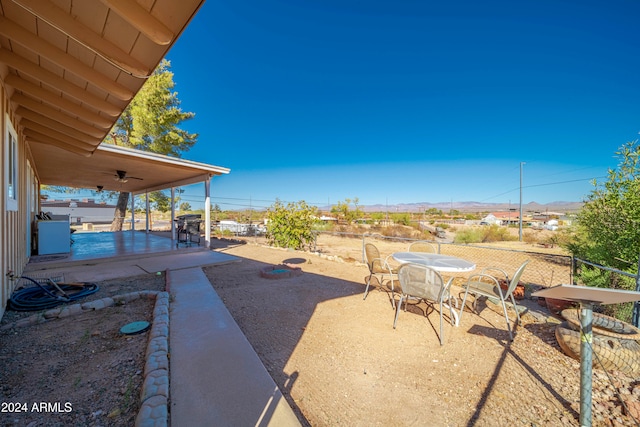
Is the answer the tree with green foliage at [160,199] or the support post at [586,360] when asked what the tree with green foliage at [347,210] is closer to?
the tree with green foliage at [160,199]

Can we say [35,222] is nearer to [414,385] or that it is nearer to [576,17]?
[414,385]

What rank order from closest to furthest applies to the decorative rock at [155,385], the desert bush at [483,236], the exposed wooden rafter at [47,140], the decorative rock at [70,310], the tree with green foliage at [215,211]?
the decorative rock at [155,385] → the decorative rock at [70,310] → the exposed wooden rafter at [47,140] → the desert bush at [483,236] → the tree with green foliage at [215,211]

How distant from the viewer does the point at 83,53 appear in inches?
77.7

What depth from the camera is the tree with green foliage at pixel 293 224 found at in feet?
29.2

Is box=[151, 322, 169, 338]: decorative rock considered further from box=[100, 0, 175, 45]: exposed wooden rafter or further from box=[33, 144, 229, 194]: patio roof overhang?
box=[33, 144, 229, 194]: patio roof overhang

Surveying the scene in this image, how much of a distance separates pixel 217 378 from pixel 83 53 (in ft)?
9.05

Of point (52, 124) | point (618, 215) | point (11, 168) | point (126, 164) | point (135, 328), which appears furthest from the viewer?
point (126, 164)

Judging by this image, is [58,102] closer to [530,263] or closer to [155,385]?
[155,385]

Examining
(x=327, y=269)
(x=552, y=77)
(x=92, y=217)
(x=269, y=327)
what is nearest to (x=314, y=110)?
(x=552, y=77)

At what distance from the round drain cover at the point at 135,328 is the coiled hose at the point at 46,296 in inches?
59.8

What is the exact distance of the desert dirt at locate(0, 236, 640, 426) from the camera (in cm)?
165

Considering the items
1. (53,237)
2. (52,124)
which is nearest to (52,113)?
(52,124)

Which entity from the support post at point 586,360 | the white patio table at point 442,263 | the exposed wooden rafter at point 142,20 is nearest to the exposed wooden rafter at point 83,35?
the exposed wooden rafter at point 142,20

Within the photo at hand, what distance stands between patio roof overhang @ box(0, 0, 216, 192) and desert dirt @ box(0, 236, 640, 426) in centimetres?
238
